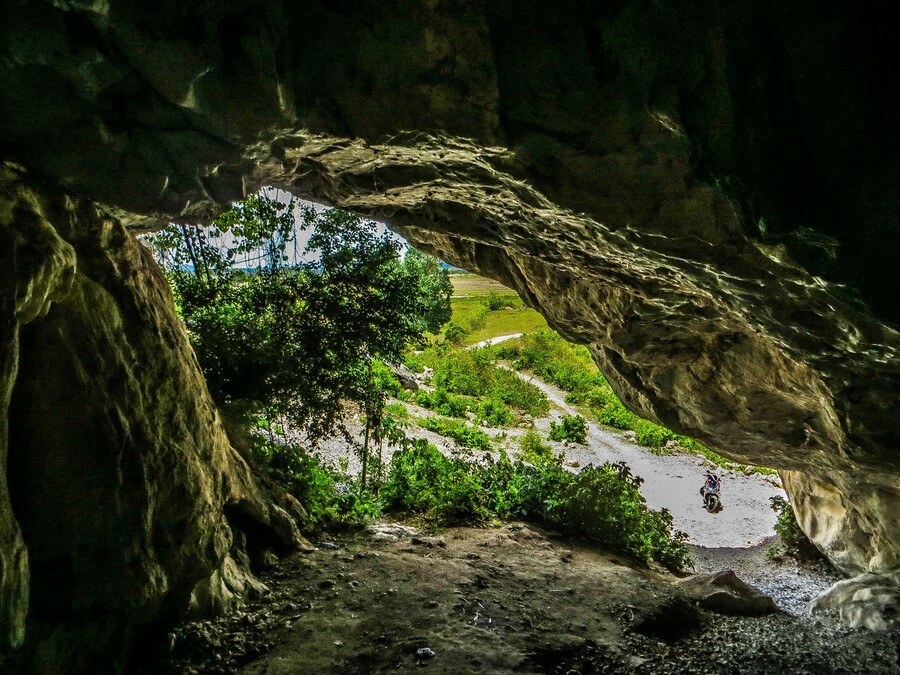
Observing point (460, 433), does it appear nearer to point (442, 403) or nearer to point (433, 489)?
point (442, 403)

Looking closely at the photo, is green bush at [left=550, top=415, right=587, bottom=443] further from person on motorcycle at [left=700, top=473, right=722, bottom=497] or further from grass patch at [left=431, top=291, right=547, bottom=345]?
grass patch at [left=431, top=291, right=547, bottom=345]

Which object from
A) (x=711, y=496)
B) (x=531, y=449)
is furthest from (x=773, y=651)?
(x=711, y=496)

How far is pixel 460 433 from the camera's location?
58.9 feet

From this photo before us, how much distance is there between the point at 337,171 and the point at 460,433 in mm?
14184

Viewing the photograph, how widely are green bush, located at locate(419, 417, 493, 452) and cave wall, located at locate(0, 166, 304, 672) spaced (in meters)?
13.4

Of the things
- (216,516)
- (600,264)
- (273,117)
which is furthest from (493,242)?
(216,516)

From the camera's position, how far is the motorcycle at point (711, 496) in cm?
1631

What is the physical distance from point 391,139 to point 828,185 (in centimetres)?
290

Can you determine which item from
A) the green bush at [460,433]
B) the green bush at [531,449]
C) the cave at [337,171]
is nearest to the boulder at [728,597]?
the cave at [337,171]

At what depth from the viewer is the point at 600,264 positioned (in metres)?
5.46

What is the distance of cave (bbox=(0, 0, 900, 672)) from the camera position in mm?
2738

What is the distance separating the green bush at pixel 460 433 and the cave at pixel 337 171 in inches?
512

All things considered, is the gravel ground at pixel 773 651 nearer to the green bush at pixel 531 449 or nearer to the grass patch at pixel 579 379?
the green bush at pixel 531 449

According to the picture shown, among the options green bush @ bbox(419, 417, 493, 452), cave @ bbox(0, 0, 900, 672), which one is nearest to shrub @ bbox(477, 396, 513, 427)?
green bush @ bbox(419, 417, 493, 452)
